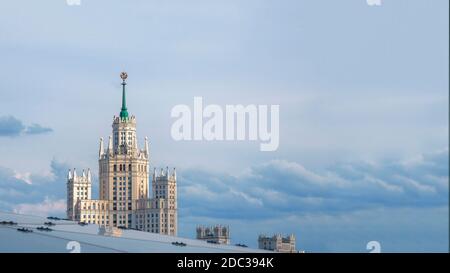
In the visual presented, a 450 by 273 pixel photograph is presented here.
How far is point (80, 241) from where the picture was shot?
169 m

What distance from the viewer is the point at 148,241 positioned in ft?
579

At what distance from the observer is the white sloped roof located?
530 feet

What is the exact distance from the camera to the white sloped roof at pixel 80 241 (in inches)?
6358
